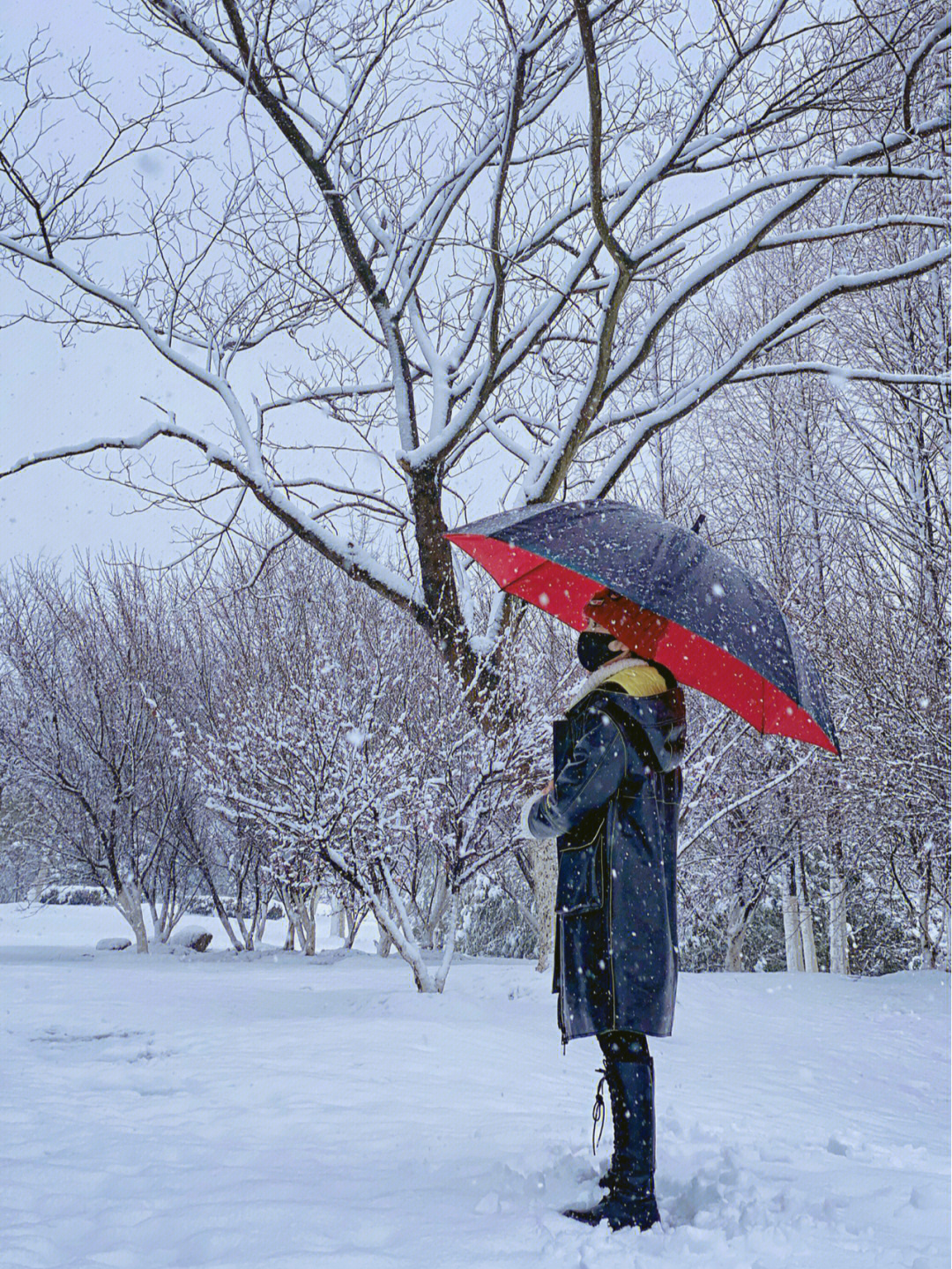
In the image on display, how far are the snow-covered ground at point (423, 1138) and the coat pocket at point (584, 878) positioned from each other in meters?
0.81

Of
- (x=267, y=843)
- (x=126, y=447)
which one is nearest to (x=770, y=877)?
(x=267, y=843)

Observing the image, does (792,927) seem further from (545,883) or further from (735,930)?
(545,883)

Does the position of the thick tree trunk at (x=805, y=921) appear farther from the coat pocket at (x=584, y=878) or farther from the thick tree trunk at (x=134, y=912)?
the coat pocket at (x=584, y=878)

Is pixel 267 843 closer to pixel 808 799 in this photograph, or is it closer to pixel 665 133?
pixel 808 799

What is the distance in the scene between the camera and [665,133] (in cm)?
678

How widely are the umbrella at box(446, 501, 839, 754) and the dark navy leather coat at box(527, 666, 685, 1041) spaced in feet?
0.87

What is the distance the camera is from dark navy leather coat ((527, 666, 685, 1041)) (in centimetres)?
240

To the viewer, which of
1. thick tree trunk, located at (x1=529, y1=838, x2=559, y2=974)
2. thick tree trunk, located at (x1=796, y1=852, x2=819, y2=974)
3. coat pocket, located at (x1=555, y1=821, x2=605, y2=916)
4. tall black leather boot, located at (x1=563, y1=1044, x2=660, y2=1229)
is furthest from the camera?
thick tree trunk, located at (x1=796, y1=852, x2=819, y2=974)

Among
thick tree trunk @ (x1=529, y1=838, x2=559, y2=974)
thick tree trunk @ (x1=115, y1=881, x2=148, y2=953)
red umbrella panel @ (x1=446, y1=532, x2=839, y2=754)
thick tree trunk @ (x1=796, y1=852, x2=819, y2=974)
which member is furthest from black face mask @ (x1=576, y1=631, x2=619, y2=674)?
thick tree trunk @ (x1=796, y1=852, x2=819, y2=974)

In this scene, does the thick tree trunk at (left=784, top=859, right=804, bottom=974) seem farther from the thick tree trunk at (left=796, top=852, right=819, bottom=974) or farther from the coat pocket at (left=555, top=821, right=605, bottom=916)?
the coat pocket at (left=555, top=821, right=605, bottom=916)

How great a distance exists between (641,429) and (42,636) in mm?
12349

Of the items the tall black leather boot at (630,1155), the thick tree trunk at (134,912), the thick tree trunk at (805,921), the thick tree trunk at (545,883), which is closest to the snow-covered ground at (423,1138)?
the tall black leather boot at (630,1155)

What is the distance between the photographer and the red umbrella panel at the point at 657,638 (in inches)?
106

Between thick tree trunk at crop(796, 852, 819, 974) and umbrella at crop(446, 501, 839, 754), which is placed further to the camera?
thick tree trunk at crop(796, 852, 819, 974)
